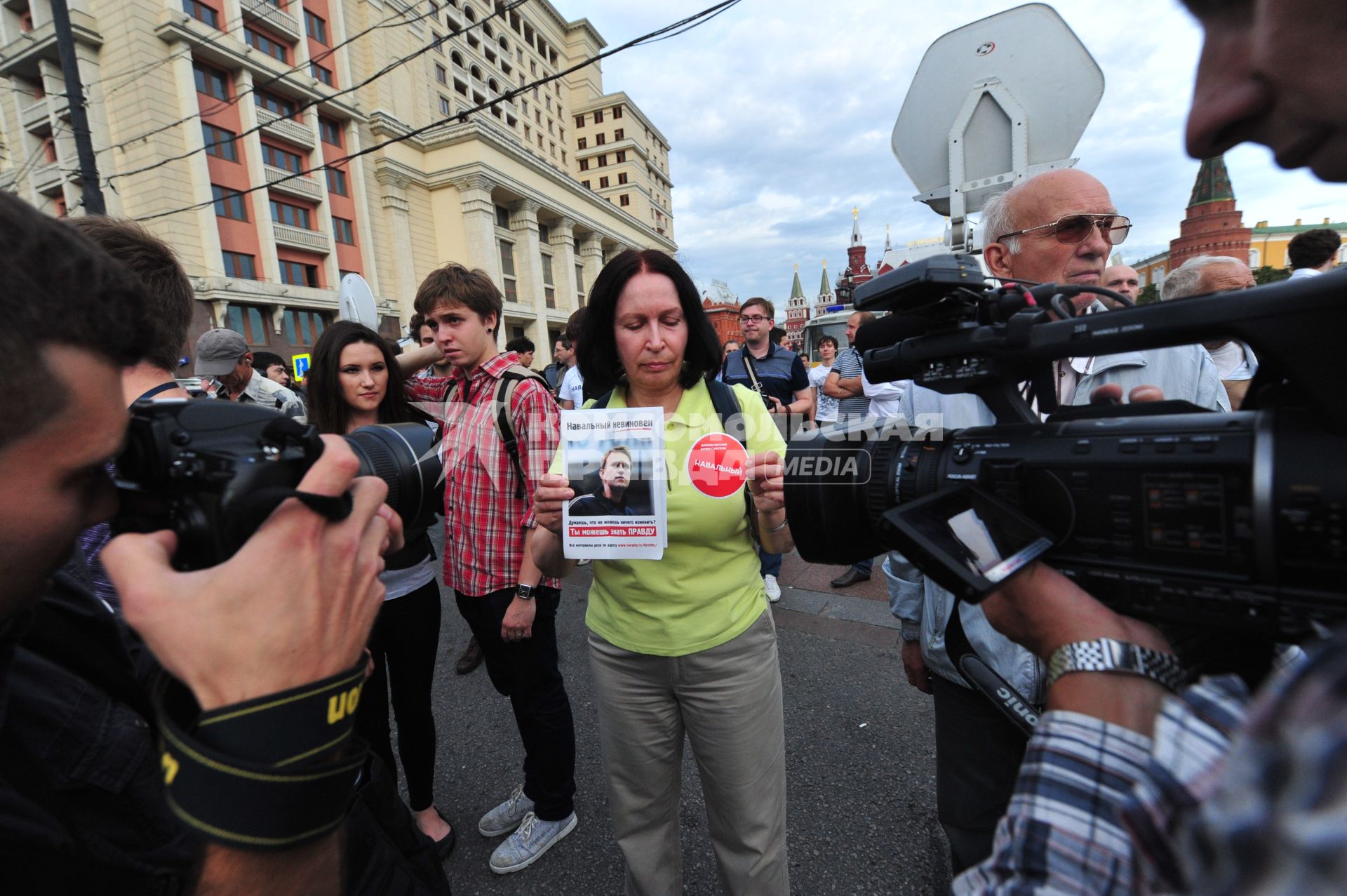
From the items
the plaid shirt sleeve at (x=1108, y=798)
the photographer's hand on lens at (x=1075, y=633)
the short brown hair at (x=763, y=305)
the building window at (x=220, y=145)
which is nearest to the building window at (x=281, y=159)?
the building window at (x=220, y=145)

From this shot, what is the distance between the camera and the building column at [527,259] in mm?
33531

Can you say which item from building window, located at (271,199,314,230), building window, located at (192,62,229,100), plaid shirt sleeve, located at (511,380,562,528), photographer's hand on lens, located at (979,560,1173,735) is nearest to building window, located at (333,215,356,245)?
building window, located at (271,199,314,230)

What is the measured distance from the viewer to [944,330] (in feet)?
3.18

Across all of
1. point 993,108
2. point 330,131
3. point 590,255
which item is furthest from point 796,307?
point 993,108

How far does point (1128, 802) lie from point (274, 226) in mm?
27467

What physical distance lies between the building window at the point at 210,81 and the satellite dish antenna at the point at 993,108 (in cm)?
2684

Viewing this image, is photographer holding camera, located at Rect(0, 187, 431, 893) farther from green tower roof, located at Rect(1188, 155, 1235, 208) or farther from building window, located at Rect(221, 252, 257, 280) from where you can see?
green tower roof, located at Rect(1188, 155, 1235, 208)

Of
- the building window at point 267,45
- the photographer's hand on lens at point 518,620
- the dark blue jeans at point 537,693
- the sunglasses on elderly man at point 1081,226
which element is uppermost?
the building window at point 267,45

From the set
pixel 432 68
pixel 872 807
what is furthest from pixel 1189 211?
pixel 872 807

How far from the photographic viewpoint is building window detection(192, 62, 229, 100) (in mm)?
20562

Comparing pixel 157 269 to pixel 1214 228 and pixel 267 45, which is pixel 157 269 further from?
pixel 1214 228

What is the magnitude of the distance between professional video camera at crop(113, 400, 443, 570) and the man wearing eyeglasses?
4509 millimetres

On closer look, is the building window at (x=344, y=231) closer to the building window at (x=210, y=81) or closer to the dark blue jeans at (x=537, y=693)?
the building window at (x=210, y=81)

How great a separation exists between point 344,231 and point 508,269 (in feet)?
31.3
